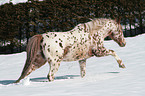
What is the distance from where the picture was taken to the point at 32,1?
3145cm

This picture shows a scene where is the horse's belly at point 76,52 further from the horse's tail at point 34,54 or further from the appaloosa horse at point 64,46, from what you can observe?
the horse's tail at point 34,54

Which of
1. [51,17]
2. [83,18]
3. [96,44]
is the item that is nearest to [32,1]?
[51,17]

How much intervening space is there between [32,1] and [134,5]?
12.9 m

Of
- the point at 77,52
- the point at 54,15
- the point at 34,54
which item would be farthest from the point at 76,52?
the point at 54,15

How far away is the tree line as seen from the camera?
96.4 ft

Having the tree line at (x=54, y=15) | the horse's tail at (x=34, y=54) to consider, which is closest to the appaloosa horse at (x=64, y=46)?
the horse's tail at (x=34, y=54)

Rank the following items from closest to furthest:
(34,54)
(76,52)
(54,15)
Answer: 1. (34,54)
2. (76,52)
3. (54,15)

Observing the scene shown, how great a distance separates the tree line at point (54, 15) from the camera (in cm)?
2938

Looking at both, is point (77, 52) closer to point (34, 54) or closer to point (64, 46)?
point (64, 46)

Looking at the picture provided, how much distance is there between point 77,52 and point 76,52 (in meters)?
0.04

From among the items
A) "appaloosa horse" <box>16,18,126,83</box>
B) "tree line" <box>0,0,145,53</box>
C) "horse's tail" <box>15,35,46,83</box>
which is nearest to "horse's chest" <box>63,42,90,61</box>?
"appaloosa horse" <box>16,18,126,83</box>

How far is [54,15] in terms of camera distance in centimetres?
3042

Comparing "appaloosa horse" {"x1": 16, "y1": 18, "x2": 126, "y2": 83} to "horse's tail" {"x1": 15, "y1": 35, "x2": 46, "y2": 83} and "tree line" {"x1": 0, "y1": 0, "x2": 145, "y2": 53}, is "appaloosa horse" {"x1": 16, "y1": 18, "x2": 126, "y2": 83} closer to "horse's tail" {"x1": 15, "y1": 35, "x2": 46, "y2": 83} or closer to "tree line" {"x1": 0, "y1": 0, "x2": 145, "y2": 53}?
"horse's tail" {"x1": 15, "y1": 35, "x2": 46, "y2": 83}

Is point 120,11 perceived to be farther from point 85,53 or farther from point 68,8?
point 85,53
